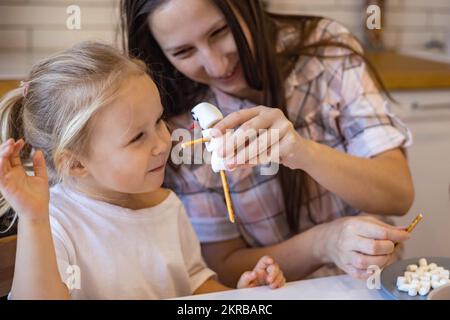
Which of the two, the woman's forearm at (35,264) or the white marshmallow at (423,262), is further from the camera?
the white marshmallow at (423,262)

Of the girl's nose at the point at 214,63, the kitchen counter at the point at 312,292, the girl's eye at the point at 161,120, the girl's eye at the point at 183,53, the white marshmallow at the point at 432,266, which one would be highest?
the girl's eye at the point at 183,53

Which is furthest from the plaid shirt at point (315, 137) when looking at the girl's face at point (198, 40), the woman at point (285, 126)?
the girl's face at point (198, 40)

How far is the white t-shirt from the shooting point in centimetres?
63

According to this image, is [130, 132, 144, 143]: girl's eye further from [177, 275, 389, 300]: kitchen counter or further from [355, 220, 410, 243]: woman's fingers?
[355, 220, 410, 243]: woman's fingers

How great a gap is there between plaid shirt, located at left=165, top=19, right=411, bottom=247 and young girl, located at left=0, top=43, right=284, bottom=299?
6.2 inches

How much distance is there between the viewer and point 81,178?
0.64 metres

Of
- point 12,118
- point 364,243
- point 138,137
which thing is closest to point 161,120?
point 138,137

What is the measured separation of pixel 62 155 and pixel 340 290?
11.8 inches

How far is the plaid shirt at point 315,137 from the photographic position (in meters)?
0.83

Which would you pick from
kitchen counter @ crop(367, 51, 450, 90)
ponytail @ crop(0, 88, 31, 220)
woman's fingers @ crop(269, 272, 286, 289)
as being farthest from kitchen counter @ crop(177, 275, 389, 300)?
kitchen counter @ crop(367, 51, 450, 90)

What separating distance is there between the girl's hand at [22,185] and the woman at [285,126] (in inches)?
6.1

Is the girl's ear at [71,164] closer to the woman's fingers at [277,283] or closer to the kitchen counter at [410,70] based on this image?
the woman's fingers at [277,283]

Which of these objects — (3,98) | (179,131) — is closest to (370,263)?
(179,131)

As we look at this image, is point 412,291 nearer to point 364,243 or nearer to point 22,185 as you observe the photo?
point 364,243
